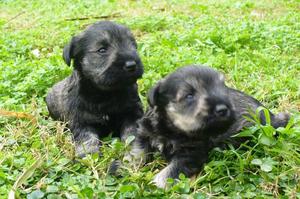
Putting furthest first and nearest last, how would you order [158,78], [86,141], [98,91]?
[158,78] < [98,91] < [86,141]

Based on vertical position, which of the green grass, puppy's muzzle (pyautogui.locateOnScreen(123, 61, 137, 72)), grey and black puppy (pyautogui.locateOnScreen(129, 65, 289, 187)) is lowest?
the green grass

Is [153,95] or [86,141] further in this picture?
[86,141]

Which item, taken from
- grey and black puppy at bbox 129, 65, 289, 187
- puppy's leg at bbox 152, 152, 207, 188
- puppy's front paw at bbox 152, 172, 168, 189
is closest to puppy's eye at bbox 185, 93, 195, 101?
grey and black puppy at bbox 129, 65, 289, 187

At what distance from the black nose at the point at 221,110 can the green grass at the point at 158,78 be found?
1.42 feet

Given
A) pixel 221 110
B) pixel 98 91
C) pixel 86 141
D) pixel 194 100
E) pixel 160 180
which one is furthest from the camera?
pixel 98 91

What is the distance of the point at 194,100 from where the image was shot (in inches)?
173

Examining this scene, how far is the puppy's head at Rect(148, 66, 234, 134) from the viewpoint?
420 cm

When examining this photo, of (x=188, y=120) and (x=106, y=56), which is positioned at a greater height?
(x=106, y=56)

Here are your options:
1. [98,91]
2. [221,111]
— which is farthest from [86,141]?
[221,111]

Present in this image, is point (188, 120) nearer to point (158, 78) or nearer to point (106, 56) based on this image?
point (106, 56)

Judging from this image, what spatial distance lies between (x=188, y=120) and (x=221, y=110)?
37 centimetres

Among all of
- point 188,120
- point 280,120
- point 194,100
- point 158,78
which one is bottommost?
point 158,78

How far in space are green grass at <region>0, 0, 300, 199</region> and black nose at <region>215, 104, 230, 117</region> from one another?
0.43 m

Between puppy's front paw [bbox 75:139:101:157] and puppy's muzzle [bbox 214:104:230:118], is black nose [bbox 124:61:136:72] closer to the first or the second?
puppy's front paw [bbox 75:139:101:157]
